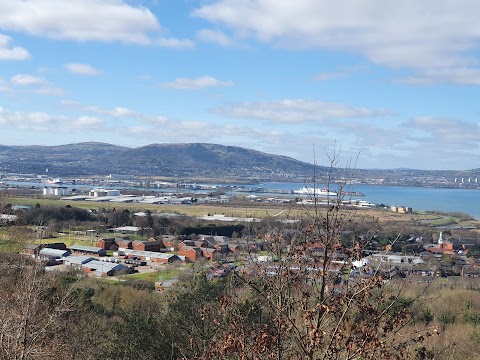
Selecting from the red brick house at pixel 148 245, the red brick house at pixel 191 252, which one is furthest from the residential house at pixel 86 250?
the red brick house at pixel 191 252

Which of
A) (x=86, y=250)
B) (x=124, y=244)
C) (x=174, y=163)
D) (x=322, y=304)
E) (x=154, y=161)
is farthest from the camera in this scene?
(x=174, y=163)

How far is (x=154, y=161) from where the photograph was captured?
153 metres

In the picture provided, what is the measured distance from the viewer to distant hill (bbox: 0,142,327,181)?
132625mm

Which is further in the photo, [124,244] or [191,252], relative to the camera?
[124,244]

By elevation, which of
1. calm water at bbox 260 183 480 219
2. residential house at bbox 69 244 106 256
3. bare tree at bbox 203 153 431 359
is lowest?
residential house at bbox 69 244 106 256

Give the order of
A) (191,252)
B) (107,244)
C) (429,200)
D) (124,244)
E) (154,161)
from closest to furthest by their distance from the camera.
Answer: (191,252) → (107,244) → (124,244) → (429,200) → (154,161)

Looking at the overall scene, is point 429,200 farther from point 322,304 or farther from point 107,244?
point 322,304

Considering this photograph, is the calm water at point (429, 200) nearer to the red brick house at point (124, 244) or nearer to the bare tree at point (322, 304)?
the red brick house at point (124, 244)

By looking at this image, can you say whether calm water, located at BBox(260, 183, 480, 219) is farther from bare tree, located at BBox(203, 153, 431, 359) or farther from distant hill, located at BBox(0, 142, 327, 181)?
bare tree, located at BBox(203, 153, 431, 359)

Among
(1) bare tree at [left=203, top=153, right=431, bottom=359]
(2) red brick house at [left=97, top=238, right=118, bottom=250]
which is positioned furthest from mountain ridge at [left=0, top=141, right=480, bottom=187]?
(1) bare tree at [left=203, top=153, right=431, bottom=359]

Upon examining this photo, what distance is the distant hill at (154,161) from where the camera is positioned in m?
133

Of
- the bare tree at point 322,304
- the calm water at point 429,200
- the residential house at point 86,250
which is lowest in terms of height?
the residential house at point 86,250

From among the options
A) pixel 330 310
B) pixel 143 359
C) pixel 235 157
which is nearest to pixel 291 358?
pixel 330 310

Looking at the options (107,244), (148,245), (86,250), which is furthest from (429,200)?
(86,250)
